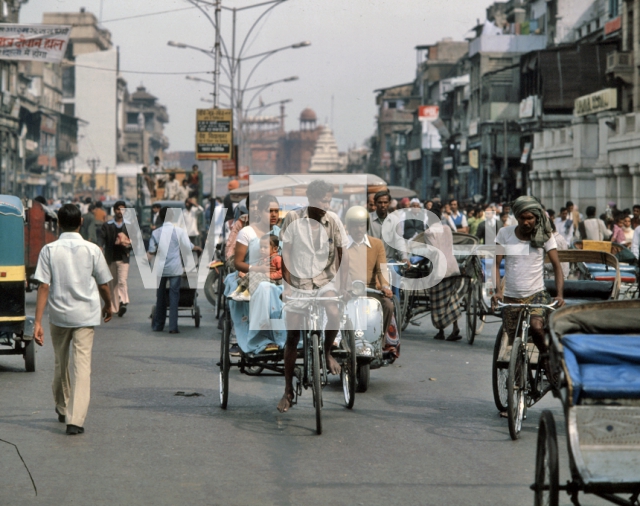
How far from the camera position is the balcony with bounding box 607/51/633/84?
40.7m

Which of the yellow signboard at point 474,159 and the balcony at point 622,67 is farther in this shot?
the yellow signboard at point 474,159

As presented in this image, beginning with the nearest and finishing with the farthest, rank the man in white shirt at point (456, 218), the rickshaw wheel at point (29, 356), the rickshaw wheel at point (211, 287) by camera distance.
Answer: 1. the rickshaw wheel at point (29, 356)
2. the rickshaw wheel at point (211, 287)
3. the man in white shirt at point (456, 218)

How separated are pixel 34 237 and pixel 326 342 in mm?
10830

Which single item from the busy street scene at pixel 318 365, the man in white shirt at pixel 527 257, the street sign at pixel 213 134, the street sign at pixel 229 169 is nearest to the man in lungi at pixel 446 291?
the busy street scene at pixel 318 365

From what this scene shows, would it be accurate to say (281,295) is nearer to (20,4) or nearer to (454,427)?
(454,427)

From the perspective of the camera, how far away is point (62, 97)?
113m

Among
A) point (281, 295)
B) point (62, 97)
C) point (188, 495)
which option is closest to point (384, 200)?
point (281, 295)

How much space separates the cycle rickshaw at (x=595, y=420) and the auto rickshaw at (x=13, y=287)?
265 inches

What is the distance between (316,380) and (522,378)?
4.81 ft

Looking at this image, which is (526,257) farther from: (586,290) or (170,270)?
(170,270)

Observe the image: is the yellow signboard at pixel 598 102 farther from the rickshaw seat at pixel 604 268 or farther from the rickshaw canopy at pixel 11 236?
the rickshaw canopy at pixel 11 236

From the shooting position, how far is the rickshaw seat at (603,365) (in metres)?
4.50

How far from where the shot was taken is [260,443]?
290 inches

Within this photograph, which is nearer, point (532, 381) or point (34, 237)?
point (532, 381)
